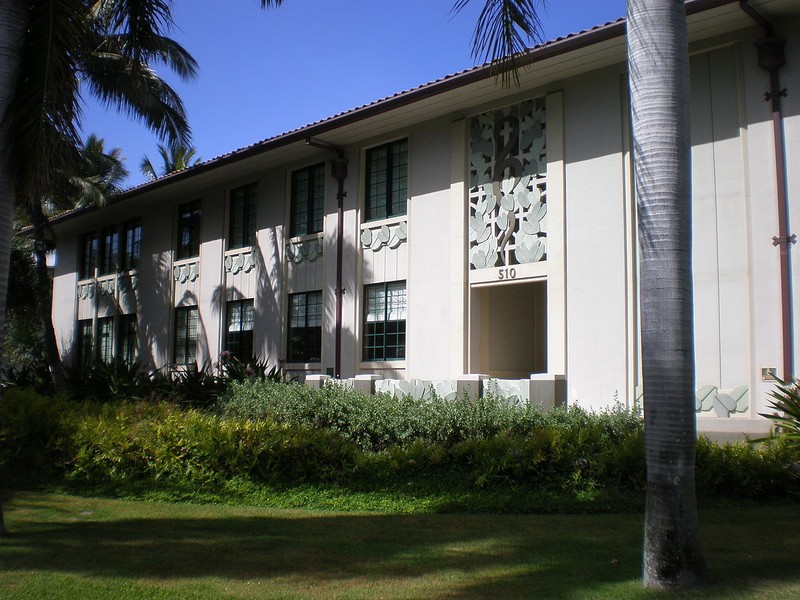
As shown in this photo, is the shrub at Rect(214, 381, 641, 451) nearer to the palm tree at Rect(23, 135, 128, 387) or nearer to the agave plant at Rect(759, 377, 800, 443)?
the agave plant at Rect(759, 377, 800, 443)

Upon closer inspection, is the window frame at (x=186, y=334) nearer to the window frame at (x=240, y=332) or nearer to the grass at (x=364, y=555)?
the window frame at (x=240, y=332)

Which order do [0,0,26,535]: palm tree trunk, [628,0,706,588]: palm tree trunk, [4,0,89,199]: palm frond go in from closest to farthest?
[628,0,706,588]: palm tree trunk, [0,0,26,535]: palm tree trunk, [4,0,89,199]: palm frond

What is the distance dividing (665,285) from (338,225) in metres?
13.2

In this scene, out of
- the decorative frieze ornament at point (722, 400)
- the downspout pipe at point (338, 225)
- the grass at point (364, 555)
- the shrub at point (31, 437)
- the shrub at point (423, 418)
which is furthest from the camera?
the downspout pipe at point (338, 225)

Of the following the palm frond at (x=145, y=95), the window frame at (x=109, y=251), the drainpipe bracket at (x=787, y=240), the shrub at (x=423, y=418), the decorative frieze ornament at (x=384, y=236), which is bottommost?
the shrub at (x=423, y=418)

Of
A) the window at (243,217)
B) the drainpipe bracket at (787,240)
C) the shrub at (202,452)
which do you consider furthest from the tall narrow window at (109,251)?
the drainpipe bracket at (787,240)

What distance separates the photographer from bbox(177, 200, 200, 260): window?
78.8 feet

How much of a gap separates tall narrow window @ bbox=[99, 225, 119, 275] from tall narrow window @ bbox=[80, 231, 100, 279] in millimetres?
356

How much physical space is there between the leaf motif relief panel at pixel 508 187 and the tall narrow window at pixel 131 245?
14475 mm

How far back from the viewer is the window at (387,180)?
1773cm

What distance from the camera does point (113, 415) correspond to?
13.5 meters

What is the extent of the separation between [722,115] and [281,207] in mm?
11610

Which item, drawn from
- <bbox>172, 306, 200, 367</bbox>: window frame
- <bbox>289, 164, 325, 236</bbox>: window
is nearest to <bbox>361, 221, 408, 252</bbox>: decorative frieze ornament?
<bbox>289, 164, 325, 236</bbox>: window

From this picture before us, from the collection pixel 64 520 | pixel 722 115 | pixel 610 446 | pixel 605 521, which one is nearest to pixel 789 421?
pixel 610 446
